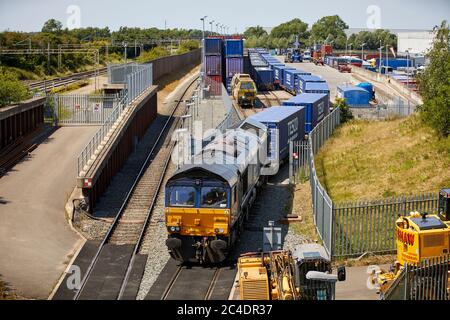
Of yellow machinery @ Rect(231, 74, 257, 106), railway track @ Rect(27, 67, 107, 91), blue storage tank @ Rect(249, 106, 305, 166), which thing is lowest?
blue storage tank @ Rect(249, 106, 305, 166)

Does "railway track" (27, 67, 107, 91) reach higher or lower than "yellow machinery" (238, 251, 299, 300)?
higher

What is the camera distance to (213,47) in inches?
2498

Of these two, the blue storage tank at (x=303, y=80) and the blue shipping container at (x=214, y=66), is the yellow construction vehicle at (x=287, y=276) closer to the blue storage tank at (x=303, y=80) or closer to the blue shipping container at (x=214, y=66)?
the blue storage tank at (x=303, y=80)

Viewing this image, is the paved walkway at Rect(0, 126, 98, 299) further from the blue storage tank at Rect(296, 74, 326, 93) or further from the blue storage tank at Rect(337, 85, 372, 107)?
the blue storage tank at Rect(337, 85, 372, 107)

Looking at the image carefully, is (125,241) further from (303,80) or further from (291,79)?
(291,79)

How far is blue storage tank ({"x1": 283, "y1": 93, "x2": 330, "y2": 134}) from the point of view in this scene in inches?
1457

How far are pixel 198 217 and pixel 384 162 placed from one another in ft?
40.9

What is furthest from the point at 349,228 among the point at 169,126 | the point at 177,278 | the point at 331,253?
the point at 169,126

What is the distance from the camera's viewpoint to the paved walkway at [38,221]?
18.4 m

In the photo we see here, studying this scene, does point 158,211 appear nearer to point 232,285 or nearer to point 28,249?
point 28,249

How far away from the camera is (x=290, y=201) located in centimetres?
2600

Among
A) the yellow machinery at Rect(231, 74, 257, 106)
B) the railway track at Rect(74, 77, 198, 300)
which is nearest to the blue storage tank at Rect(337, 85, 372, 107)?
the yellow machinery at Rect(231, 74, 257, 106)

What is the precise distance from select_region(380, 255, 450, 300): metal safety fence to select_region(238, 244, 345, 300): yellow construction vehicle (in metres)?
1.29

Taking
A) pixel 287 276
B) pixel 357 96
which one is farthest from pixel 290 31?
pixel 287 276
